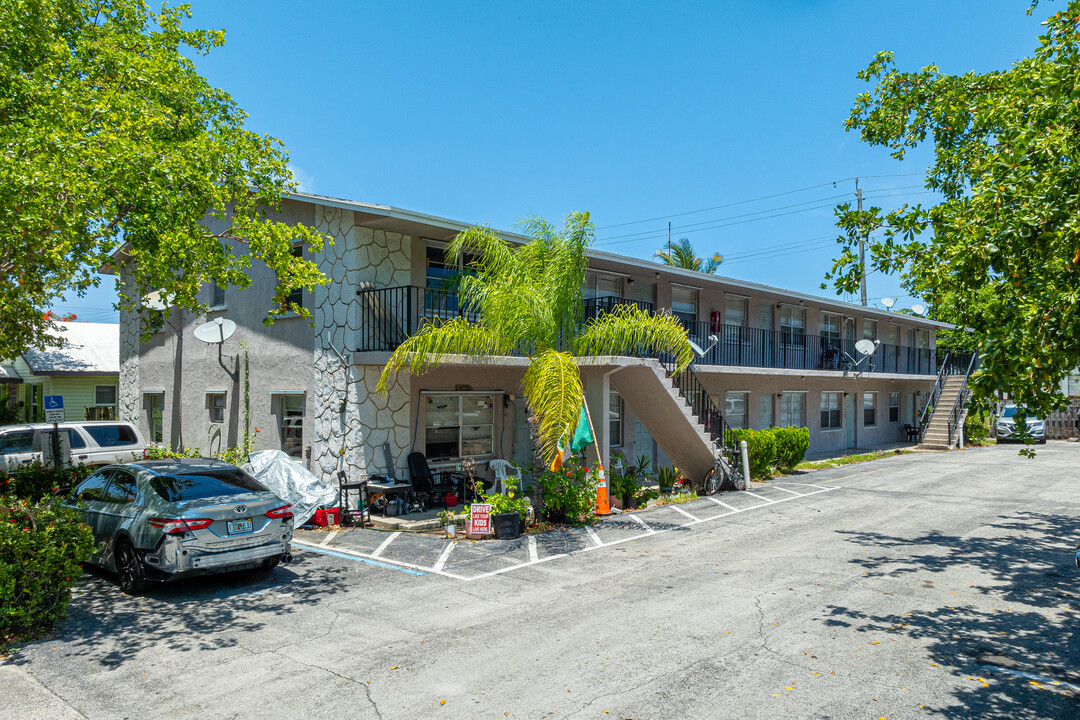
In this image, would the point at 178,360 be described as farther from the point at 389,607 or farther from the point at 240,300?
the point at 389,607

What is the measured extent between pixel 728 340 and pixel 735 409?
108 inches

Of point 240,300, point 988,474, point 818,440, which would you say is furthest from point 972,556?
point 818,440

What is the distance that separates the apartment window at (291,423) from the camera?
48.7ft

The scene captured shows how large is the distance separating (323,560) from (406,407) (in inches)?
174

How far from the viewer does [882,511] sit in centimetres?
1434

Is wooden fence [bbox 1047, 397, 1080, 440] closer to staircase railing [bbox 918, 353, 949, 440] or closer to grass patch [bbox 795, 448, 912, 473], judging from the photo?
staircase railing [bbox 918, 353, 949, 440]

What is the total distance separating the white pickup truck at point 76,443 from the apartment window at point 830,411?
2314 centimetres

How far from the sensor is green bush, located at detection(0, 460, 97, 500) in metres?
12.6

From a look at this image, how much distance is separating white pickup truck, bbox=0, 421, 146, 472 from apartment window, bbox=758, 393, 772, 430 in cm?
1855

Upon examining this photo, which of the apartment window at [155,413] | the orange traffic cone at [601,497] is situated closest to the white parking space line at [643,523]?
the orange traffic cone at [601,497]

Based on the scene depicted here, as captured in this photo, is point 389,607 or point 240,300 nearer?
point 389,607

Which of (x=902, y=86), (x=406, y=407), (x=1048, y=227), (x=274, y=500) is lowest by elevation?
(x=274, y=500)

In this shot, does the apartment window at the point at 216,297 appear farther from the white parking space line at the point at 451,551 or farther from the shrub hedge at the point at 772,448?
the shrub hedge at the point at 772,448

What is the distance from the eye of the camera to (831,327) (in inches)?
1125
